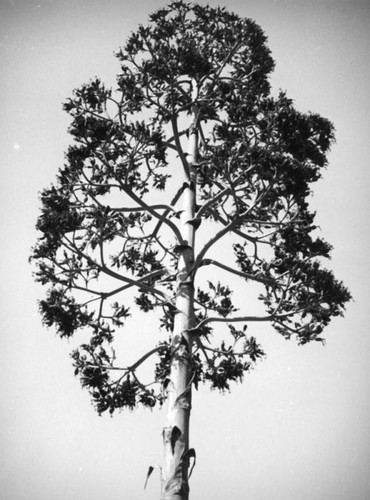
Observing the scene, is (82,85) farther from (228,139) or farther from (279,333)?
(279,333)

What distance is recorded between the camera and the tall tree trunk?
14.0 ft

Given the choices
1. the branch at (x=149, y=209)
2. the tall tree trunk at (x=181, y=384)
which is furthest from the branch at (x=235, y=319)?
the branch at (x=149, y=209)

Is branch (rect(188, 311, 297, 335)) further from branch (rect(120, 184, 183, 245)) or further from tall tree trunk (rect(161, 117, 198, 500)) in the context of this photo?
branch (rect(120, 184, 183, 245))

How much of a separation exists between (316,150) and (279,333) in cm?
327

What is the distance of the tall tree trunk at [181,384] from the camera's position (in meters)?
4.28

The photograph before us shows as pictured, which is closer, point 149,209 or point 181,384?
point 181,384

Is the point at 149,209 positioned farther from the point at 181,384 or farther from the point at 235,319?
the point at 181,384

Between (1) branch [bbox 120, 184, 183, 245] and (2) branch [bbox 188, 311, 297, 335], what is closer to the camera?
(2) branch [bbox 188, 311, 297, 335]

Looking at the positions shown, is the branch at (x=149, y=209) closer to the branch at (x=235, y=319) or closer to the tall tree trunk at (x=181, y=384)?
the tall tree trunk at (x=181, y=384)

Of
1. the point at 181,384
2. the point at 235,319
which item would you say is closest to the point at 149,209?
the point at 235,319

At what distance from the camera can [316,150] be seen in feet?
21.8

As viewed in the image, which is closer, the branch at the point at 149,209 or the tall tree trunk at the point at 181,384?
the tall tree trunk at the point at 181,384

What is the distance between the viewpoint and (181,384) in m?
5.08

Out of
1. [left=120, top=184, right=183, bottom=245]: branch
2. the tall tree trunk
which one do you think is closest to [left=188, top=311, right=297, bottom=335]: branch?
the tall tree trunk
